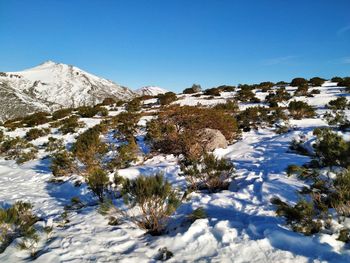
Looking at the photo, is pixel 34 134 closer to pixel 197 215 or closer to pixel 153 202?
pixel 153 202

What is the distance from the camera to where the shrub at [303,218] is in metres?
4.21

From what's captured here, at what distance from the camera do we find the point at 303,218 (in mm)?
4320

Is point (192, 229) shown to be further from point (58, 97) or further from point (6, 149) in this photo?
point (58, 97)

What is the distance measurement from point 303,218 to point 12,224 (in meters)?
5.20

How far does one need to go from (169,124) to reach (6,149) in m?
9.25

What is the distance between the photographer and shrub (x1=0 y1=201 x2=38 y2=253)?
15.3 feet

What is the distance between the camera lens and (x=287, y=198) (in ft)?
17.7

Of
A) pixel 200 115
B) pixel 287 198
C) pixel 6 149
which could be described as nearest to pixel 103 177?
pixel 287 198

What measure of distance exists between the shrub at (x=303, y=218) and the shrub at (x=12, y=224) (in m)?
4.47

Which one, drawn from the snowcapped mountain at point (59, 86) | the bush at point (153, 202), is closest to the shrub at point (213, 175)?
the bush at point (153, 202)

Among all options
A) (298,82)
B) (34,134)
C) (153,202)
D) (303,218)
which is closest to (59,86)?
(298,82)

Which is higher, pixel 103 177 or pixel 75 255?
pixel 103 177

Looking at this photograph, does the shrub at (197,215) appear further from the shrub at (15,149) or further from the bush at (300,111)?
the bush at (300,111)

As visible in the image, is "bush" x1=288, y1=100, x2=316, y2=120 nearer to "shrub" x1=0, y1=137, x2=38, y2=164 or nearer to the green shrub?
the green shrub
